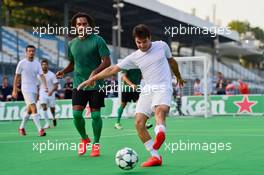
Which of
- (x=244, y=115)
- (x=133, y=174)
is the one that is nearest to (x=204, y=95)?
(x=244, y=115)

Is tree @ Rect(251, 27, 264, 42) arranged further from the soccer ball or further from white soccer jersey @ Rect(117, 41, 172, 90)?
the soccer ball

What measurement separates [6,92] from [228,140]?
16.2 meters

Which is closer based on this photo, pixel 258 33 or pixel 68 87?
pixel 68 87

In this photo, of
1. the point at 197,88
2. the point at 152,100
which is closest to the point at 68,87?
the point at 197,88

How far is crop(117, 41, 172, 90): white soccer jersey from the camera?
285 inches

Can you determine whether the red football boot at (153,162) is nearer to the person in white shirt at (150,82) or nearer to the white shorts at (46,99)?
the person in white shirt at (150,82)

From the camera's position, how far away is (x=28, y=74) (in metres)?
13.6

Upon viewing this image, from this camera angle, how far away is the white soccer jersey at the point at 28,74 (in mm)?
13484

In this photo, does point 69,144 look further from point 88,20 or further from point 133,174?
point 133,174

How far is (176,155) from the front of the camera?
334 inches

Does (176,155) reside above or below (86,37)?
below

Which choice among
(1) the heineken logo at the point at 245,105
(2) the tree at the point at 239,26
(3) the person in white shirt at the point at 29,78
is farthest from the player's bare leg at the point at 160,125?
(2) the tree at the point at 239,26

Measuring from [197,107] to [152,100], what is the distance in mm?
18307

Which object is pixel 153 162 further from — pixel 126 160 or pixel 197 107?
pixel 197 107
